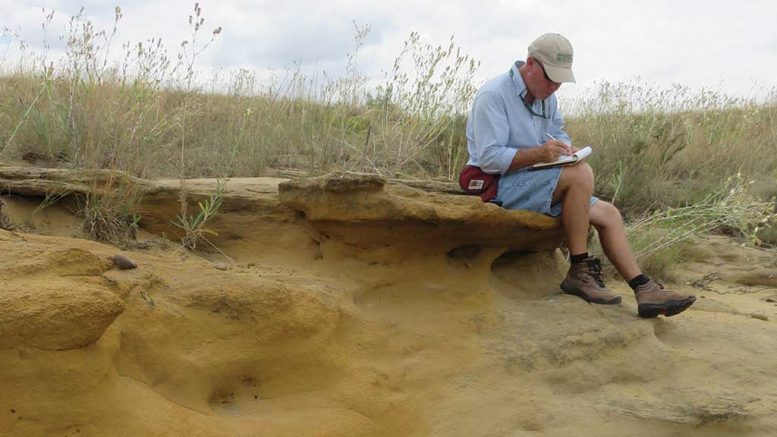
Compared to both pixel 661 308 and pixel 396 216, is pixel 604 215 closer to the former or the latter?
pixel 661 308

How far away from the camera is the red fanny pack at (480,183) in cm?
374

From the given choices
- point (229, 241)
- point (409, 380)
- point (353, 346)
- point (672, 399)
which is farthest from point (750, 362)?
point (229, 241)

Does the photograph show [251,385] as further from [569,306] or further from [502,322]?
[569,306]

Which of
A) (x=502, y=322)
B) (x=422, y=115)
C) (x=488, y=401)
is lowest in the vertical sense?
(x=488, y=401)

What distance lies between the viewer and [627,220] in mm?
6586

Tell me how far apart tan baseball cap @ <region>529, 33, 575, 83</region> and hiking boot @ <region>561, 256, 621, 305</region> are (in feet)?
2.95

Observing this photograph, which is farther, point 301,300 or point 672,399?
point 672,399

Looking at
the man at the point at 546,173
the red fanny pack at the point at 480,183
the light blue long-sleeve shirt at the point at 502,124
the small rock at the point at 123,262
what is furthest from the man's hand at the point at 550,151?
the small rock at the point at 123,262

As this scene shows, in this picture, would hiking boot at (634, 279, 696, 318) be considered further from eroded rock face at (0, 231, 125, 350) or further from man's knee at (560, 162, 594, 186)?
eroded rock face at (0, 231, 125, 350)

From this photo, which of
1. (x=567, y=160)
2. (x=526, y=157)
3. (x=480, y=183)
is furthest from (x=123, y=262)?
(x=567, y=160)

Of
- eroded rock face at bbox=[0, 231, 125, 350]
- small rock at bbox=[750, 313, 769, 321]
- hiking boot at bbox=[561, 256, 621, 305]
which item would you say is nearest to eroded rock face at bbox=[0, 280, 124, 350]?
eroded rock face at bbox=[0, 231, 125, 350]

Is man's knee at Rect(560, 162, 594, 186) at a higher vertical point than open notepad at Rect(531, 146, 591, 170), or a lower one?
lower

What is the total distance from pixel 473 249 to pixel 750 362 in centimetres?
134

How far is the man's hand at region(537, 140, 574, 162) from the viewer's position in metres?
3.63
